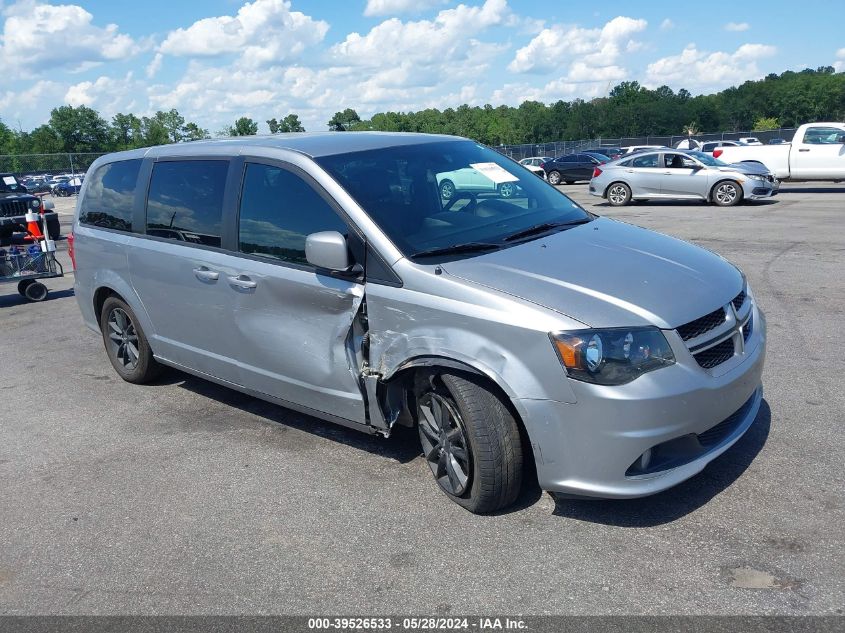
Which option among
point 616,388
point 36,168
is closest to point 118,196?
point 616,388

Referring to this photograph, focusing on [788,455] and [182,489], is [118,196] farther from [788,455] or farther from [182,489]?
[788,455]

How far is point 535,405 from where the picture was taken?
346cm

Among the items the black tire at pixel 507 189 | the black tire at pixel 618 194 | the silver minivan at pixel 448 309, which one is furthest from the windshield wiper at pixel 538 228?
the black tire at pixel 618 194

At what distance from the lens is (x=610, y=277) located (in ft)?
12.4

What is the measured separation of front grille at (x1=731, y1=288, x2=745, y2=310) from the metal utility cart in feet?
29.8

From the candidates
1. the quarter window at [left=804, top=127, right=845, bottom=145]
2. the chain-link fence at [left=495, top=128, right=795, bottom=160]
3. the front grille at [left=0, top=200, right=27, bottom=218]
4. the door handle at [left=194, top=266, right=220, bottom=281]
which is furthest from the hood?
the chain-link fence at [left=495, top=128, right=795, bottom=160]

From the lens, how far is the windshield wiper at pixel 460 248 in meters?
4.06

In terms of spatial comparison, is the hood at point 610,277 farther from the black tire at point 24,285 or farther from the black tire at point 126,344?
the black tire at point 24,285

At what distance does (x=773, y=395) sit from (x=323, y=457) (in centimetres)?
303

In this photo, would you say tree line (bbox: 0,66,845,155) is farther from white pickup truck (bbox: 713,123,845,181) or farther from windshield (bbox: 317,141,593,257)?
windshield (bbox: 317,141,593,257)

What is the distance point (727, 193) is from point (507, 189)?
51.6ft

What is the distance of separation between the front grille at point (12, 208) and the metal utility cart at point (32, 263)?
1532 mm

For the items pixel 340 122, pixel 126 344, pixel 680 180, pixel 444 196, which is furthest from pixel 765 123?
pixel 444 196

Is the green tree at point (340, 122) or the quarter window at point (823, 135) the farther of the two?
the quarter window at point (823, 135)
